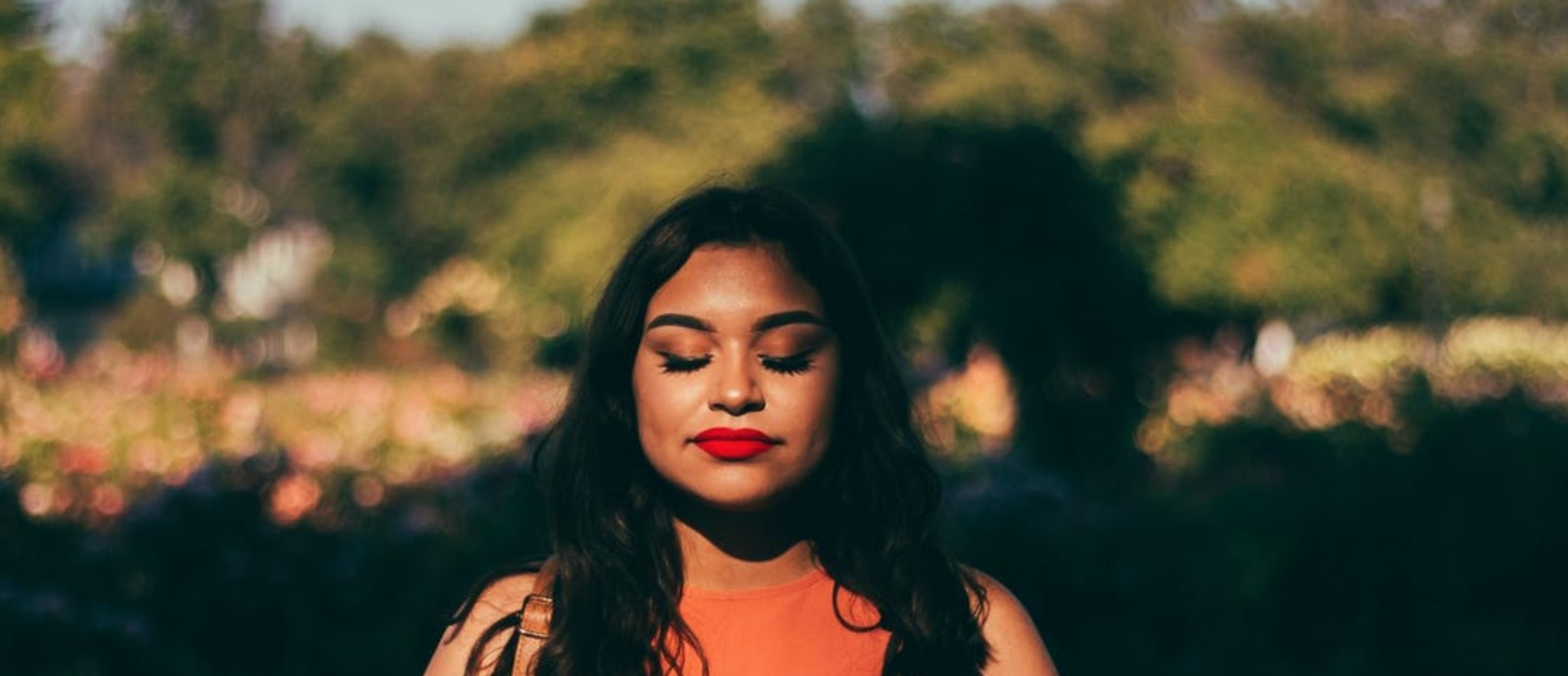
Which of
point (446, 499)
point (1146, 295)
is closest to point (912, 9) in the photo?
point (1146, 295)

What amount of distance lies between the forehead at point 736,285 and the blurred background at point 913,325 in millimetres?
585

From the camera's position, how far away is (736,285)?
1.77 metres

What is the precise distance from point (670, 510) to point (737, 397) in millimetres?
185

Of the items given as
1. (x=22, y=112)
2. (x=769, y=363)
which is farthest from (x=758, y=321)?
(x=22, y=112)

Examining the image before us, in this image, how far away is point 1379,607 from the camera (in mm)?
6121

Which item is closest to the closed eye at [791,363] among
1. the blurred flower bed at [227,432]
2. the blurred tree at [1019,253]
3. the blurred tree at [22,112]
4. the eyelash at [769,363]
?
the eyelash at [769,363]

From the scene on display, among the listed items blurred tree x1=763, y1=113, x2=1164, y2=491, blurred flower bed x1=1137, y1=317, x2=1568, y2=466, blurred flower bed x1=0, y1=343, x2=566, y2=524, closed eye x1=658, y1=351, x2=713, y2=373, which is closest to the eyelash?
closed eye x1=658, y1=351, x2=713, y2=373

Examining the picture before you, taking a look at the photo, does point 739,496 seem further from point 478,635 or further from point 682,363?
point 478,635

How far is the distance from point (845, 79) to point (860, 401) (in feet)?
164

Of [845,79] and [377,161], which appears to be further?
[845,79]

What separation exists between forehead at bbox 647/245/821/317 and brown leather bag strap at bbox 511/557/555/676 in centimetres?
30

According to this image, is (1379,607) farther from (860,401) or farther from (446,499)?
(860,401)

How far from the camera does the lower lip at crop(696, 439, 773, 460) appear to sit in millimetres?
1726

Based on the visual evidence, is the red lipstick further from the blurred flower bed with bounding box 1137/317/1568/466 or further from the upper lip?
the blurred flower bed with bounding box 1137/317/1568/466
